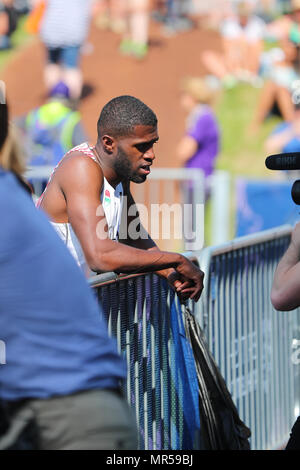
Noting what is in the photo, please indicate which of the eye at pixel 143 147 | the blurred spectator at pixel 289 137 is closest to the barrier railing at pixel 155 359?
the eye at pixel 143 147

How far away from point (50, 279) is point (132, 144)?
5.45 feet

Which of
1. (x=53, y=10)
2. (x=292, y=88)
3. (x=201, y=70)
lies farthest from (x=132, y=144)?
(x=201, y=70)

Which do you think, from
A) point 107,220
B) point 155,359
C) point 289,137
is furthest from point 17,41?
point 155,359

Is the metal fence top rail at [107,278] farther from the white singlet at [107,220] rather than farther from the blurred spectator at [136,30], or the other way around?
the blurred spectator at [136,30]

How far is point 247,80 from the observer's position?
19641 millimetres

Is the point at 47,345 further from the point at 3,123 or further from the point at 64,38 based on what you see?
the point at 64,38

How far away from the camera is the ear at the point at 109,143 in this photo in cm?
378

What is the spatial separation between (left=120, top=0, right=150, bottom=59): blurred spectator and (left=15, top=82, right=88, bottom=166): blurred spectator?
12692 mm

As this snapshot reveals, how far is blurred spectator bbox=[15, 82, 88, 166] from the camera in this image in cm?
908

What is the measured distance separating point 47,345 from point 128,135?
174 cm

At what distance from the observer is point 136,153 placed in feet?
12.4

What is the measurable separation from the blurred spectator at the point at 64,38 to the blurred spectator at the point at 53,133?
7200mm

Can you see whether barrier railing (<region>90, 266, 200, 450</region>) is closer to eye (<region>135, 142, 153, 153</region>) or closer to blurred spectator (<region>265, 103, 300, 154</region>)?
eye (<region>135, 142, 153, 153</region>)
